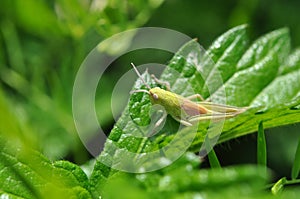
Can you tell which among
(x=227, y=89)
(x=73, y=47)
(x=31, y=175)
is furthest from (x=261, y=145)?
(x=73, y=47)

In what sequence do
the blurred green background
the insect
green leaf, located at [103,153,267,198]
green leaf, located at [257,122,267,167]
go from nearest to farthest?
green leaf, located at [103,153,267,198] < green leaf, located at [257,122,267,167] < the insect < the blurred green background

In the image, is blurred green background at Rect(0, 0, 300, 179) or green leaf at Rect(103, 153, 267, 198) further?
blurred green background at Rect(0, 0, 300, 179)

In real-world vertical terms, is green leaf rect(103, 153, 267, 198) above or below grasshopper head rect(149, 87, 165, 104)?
below

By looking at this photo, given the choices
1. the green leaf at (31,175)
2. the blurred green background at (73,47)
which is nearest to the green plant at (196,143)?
the green leaf at (31,175)

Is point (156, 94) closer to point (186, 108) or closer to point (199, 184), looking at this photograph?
point (186, 108)

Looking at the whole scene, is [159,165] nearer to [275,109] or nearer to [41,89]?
[275,109]

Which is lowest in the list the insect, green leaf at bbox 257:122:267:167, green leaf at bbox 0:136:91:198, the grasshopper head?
green leaf at bbox 257:122:267:167

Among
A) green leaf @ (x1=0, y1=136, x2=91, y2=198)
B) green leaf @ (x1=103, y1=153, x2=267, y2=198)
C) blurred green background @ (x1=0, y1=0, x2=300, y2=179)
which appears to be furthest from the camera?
blurred green background @ (x1=0, y1=0, x2=300, y2=179)

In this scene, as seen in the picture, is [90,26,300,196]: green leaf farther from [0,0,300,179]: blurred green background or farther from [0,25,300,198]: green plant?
[0,0,300,179]: blurred green background

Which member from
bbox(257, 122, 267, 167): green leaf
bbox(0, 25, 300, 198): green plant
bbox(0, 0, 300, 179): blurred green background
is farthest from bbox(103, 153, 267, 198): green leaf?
bbox(0, 0, 300, 179): blurred green background

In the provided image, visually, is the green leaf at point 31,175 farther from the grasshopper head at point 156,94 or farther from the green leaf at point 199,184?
the grasshopper head at point 156,94
